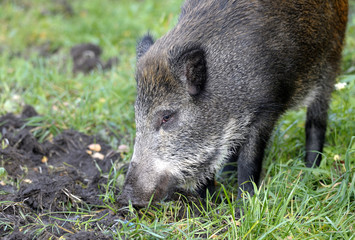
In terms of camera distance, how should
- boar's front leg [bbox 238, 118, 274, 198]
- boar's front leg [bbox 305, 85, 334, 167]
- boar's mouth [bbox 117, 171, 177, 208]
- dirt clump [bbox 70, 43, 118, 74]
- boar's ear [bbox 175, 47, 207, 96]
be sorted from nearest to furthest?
boar's mouth [bbox 117, 171, 177, 208] < boar's ear [bbox 175, 47, 207, 96] < boar's front leg [bbox 238, 118, 274, 198] < boar's front leg [bbox 305, 85, 334, 167] < dirt clump [bbox 70, 43, 118, 74]

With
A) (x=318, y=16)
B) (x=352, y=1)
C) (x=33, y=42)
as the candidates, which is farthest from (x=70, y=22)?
(x=318, y=16)

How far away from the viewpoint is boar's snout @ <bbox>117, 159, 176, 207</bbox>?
3457mm

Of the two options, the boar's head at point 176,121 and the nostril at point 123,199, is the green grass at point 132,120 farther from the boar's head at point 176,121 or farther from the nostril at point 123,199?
the boar's head at point 176,121

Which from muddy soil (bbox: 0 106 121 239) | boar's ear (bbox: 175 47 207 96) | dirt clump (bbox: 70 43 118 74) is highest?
boar's ear (bbox: 175 47 207 96)

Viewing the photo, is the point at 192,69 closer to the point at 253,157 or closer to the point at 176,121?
the point at 176,121

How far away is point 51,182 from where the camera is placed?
12.4ft

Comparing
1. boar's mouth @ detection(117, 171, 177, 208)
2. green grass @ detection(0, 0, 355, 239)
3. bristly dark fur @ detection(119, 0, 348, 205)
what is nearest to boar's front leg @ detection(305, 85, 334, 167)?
green grass @ detection(0, 0, 355, 239)

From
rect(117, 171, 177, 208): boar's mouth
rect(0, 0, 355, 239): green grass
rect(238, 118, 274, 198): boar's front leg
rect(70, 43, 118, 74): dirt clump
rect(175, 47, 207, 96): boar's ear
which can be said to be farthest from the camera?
rect(70, 43, 118, 74): dirt clump

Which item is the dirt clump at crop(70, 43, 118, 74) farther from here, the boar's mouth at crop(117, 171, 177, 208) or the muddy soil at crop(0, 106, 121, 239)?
the boar's mouth at crop(117, 171, 177, 208)

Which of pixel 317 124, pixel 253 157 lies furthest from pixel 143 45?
pixel 317 124

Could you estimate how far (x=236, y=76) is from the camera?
3770 millimetres

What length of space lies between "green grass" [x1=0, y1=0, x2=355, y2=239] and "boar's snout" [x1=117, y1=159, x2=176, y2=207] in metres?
0.09

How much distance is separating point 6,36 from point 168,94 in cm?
525

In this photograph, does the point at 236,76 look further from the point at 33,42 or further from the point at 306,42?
the point at 33,42
